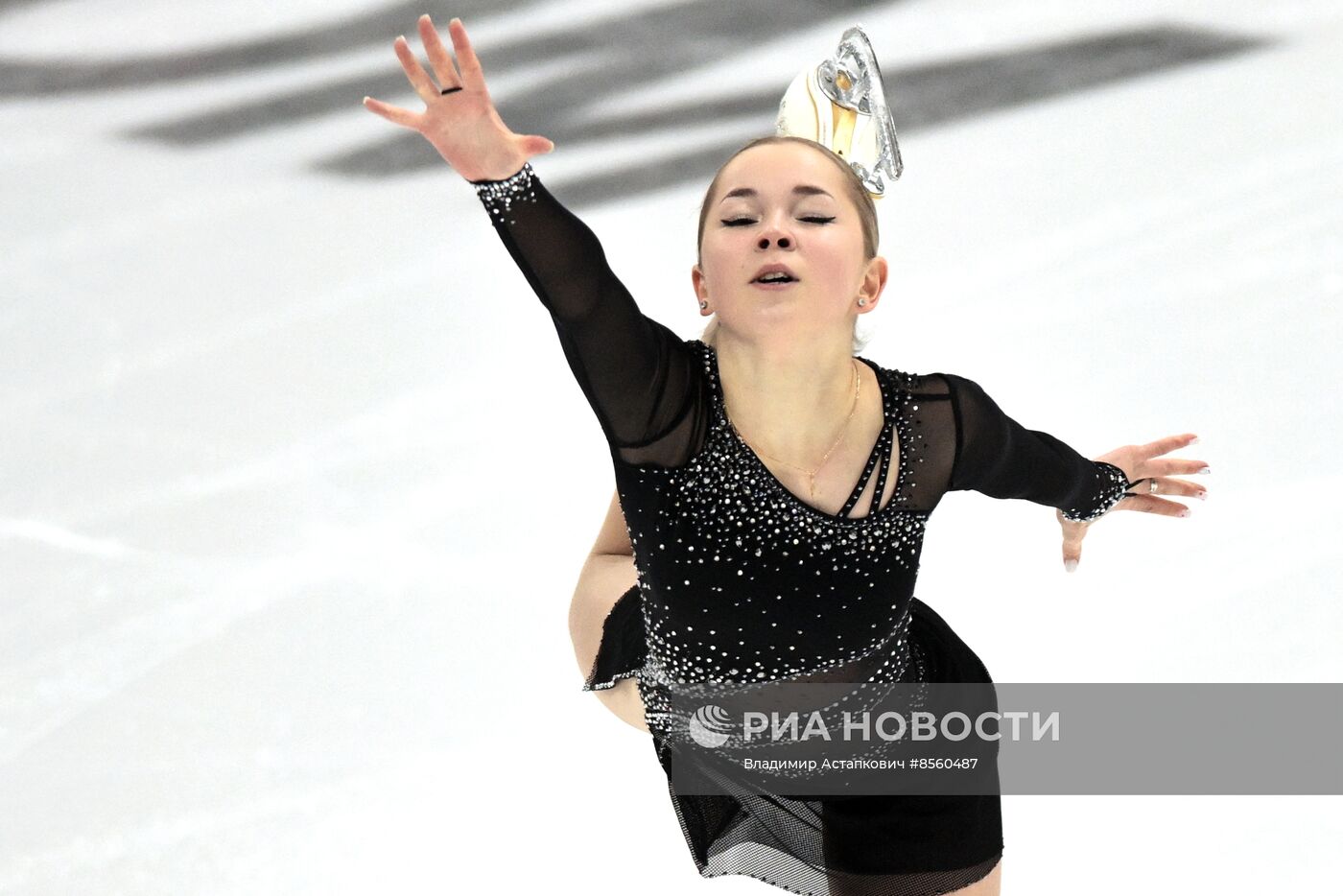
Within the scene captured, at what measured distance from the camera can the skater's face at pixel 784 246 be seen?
5.25ft

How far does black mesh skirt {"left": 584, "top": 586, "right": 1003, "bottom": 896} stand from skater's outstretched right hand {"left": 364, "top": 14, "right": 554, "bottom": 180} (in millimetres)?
820

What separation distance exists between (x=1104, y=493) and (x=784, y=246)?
76cm

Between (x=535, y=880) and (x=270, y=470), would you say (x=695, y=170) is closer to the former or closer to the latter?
(x=270, y=470)

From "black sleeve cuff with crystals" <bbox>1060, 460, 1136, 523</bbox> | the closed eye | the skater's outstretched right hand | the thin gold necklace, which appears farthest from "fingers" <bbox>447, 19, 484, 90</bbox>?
"black sleeve cuff with crystals" <bbox>1060, 460, 1136, 523</bbox>

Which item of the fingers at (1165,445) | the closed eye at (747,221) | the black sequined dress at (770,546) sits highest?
the fingers at (1165,445)

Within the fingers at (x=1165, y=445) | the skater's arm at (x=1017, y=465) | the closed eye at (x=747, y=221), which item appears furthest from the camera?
the fingers at (x=1165, y=445)

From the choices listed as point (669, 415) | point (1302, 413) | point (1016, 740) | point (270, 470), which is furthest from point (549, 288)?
point (1302, 413)

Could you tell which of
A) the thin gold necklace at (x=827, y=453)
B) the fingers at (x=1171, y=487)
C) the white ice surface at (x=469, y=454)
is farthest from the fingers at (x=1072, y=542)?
the thin gold necklace at (x=827, y=453)

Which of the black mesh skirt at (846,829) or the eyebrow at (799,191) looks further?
the black mesh skirt at (846,829)

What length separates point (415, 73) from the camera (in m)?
1.34

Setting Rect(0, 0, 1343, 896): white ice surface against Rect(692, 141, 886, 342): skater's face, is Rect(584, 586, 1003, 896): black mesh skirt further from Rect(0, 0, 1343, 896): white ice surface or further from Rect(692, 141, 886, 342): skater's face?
Rect(692, 141, 886, 342): skater's face

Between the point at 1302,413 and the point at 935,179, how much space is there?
999mm

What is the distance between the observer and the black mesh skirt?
1876 mm

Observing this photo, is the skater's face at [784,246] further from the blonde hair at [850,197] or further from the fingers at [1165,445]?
the fingers at [1165,445]
